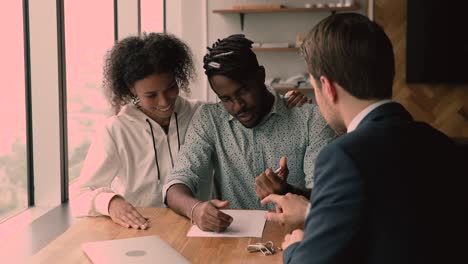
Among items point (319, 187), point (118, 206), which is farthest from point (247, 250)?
point (319, 187)

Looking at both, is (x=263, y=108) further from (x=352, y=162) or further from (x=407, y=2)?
(x=407, y=2)

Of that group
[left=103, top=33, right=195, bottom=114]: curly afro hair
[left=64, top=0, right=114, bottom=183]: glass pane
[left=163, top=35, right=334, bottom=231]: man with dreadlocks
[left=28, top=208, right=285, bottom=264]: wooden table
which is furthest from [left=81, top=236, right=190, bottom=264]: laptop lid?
[left=64, top=0, right=114, bottom=183]: glass pane

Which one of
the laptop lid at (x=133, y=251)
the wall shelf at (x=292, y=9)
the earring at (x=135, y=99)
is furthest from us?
the wall shelf at (x=292, y=9)

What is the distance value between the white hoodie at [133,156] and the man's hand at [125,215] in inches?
9.4

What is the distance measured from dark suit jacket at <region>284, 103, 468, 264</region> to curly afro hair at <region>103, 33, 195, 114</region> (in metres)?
1.42

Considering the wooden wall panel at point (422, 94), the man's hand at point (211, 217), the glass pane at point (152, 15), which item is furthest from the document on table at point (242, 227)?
the wooden wall panel at point (422, 94)

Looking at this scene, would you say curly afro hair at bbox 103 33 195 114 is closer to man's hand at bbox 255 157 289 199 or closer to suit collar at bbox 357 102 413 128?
man's hand at bbox 255 157 289 199

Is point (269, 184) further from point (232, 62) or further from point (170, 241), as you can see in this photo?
point (232, 62)

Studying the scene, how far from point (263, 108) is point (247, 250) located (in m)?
0.73

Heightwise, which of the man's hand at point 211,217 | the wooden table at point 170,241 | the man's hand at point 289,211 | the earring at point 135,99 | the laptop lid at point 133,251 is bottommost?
the wooden table at point 170,241

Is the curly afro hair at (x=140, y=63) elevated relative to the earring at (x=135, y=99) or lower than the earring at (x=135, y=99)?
elevated

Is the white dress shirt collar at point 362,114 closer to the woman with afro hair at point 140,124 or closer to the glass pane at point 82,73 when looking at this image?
the woman with afro hair at point 140,124

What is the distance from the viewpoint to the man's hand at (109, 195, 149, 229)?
1898 millimetres

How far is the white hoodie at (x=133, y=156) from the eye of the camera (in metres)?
2.27
